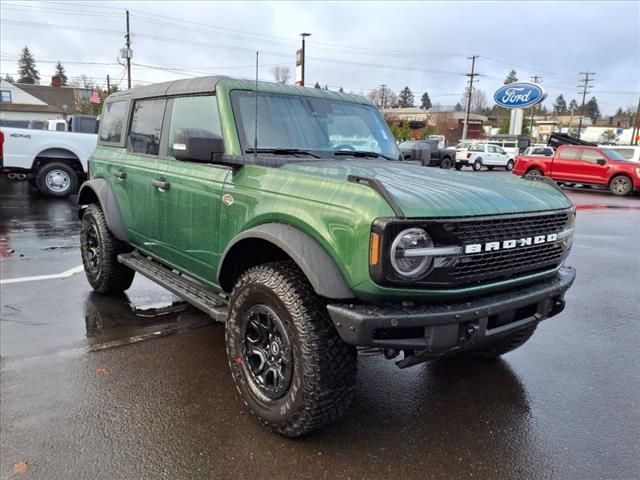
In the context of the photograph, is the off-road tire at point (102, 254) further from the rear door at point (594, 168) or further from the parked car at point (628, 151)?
the parked car at point (628, 151)

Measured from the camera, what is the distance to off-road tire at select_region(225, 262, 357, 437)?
255 centimetres

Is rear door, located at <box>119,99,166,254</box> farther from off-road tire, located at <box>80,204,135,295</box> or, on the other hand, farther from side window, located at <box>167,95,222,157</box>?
off-road tire, located at <box>80,204,135,295</box>

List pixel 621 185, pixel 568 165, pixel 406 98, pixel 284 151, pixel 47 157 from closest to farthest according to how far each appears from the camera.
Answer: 1. pixel 284 151
2. pixel 47 157
3. pixel 621 185
4. pixel 568 165
5. pixel 406 98

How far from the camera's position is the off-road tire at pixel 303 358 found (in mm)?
2551

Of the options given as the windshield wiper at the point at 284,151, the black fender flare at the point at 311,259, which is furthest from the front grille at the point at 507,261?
the windshield wiper at the point at 284,151

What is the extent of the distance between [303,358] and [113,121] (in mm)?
3822

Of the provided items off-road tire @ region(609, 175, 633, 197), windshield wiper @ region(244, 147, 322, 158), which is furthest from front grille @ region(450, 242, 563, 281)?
off-road tire @ region(609, 175, 633, 197)

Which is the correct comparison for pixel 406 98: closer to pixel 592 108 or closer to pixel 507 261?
pixel 592 108

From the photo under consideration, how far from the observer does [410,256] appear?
7.68 ft

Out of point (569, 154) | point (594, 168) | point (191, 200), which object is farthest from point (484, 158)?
point (191, 200)

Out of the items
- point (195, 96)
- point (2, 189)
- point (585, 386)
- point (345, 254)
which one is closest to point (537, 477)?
point (585, 386)

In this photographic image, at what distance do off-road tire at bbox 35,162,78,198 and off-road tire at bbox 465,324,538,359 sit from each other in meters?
11.3

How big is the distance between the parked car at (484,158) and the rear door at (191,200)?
2992 centimetres

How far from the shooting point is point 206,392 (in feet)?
11.0
